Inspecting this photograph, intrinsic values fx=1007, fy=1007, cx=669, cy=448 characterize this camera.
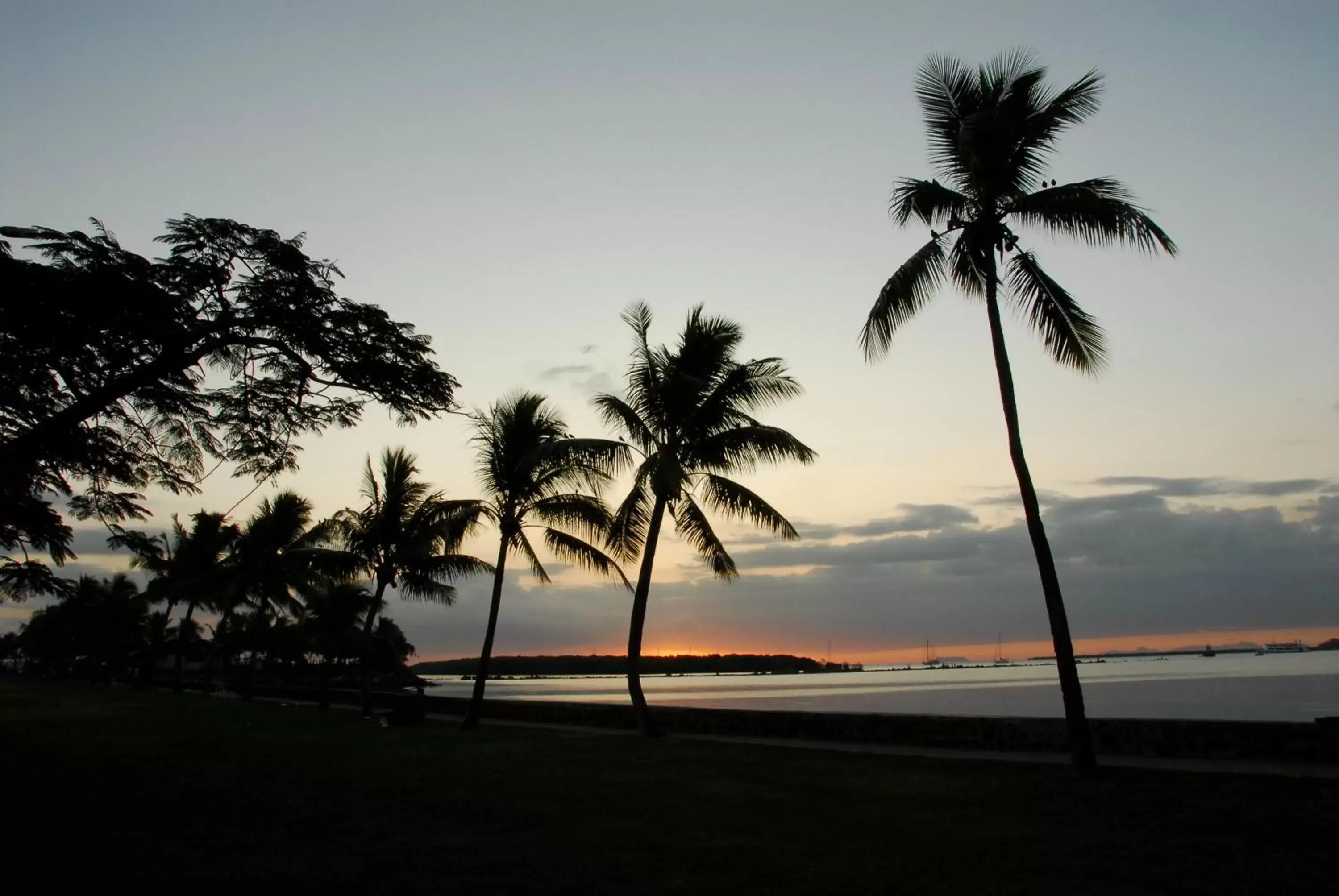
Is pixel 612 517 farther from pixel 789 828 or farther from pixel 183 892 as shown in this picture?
pixel 183 892

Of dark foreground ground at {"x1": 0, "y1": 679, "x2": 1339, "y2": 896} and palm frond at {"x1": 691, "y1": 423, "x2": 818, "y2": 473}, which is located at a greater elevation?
palm frond at {"x1": 691, "y1": 423, "x2": 818, "y2": 473}

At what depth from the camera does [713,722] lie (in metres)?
22.5

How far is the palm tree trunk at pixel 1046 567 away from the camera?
1254cm

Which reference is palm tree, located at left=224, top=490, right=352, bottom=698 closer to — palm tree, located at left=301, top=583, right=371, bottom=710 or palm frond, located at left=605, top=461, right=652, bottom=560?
palm tree, located at left=301, top=583, right=371, bottom=710

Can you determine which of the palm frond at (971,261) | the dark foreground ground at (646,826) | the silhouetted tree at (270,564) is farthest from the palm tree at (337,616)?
the palm frond at (971,261)

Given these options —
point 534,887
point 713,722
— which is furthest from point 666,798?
point 713,722

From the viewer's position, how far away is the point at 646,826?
9.06m

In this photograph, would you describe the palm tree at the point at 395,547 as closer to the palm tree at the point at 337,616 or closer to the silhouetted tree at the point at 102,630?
the palm tree at the point at 337,616

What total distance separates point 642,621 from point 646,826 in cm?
1213

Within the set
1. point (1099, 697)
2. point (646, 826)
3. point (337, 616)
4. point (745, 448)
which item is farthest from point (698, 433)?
point (1099, 697)

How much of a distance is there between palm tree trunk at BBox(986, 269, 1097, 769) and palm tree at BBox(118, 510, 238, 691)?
40.2m

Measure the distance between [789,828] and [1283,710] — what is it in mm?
37593

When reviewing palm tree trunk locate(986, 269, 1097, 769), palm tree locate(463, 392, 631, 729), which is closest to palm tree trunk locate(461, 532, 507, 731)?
palm tree locate(463, 392, 631, 729)

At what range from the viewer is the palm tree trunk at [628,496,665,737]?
67.8 ft
